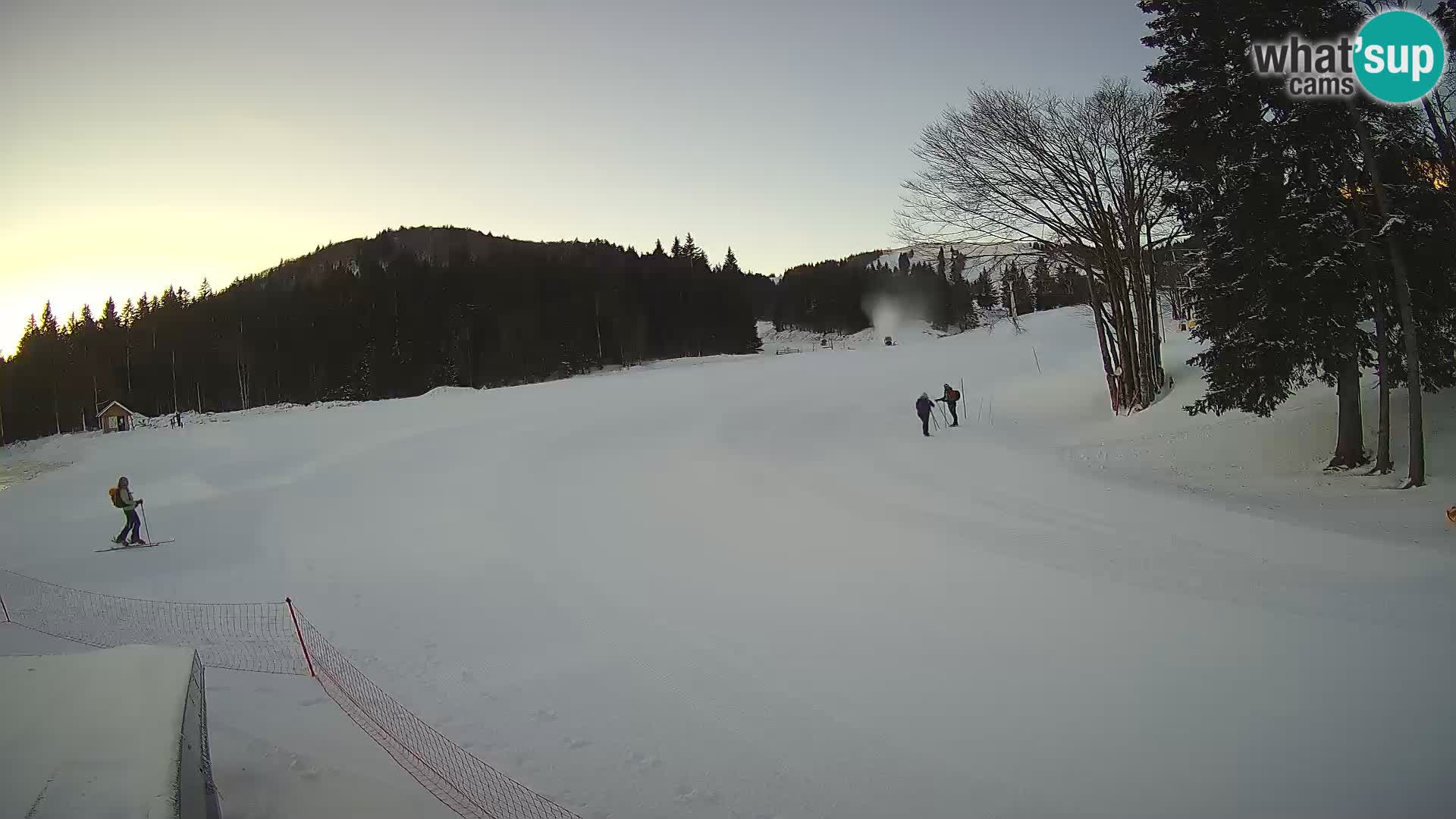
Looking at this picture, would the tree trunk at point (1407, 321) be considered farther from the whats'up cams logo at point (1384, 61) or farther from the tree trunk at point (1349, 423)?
the whats'up cams logo at point (1384, 61)

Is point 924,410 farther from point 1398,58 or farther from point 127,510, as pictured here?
point 127,510

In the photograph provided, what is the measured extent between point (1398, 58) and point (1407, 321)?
472 cm

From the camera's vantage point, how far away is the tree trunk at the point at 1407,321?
10.8 meters

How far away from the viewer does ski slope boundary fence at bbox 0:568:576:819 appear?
196 inches

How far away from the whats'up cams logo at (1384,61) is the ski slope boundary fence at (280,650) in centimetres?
1580

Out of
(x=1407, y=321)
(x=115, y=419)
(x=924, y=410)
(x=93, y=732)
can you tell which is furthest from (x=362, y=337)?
(x=1407, y=321)

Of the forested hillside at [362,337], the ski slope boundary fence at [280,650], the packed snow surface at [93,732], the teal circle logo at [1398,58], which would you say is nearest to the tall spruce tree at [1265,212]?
the teal circle logo at [1398,58]

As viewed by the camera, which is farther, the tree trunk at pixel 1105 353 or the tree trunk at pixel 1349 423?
the tree trunk at pixel 1105 353

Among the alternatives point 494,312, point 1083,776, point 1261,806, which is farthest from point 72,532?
point 494,312

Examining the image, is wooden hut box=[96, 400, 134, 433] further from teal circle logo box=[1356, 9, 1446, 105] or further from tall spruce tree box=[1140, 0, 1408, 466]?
teal circle logo box=[1356, 9, 1446, 105]

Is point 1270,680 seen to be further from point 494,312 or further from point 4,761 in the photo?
point 494,312

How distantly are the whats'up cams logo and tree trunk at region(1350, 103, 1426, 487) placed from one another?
0.97 metres

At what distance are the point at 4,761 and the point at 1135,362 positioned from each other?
70.4 ft

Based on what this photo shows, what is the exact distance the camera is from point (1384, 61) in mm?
11797
